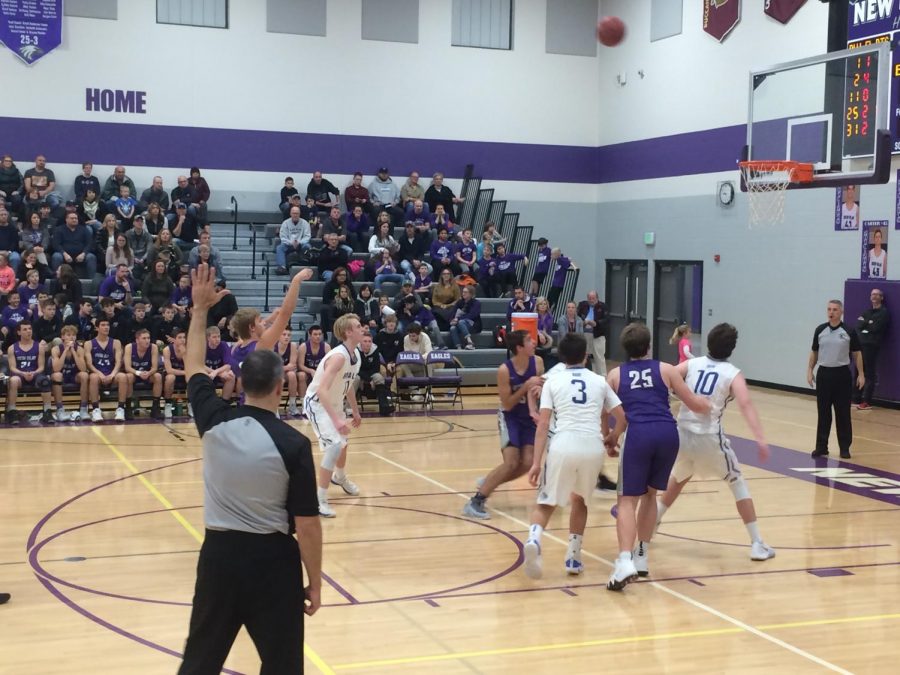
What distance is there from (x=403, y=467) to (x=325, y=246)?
30.3 ft

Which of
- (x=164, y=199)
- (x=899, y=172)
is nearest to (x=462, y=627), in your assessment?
(x=899, y=172)

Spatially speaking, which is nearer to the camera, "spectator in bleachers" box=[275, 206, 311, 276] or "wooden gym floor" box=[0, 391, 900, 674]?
"wooden gym floor" box=[0, 391, 900, 674]

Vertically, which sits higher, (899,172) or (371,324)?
(899,172)

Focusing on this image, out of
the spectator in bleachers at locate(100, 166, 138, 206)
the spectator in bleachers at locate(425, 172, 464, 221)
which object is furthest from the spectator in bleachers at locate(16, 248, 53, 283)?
the spectator in bleachers at locate(425, 172, 464, 221)

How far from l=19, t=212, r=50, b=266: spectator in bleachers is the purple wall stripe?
3.01 m

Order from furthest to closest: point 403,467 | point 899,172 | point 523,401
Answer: point 899,172
point 403,467
point 523,401

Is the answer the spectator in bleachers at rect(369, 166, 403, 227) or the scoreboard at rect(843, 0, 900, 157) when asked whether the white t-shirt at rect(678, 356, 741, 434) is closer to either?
the scoreboard at rect(843, 0, 900, 157)

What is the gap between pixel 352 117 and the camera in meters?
24.2

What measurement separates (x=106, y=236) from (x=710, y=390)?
13.8 meters

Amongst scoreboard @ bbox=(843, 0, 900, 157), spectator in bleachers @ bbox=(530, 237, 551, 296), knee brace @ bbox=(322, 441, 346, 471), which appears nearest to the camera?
knee brace @ bbox=(322, 441, 346, 471)

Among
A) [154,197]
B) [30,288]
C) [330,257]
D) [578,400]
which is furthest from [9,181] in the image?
[578,400]

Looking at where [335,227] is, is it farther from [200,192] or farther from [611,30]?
[611,30]

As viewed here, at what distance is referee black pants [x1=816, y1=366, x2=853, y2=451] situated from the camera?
12.6m

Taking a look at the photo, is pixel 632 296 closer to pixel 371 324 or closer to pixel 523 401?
pixel 371 324
